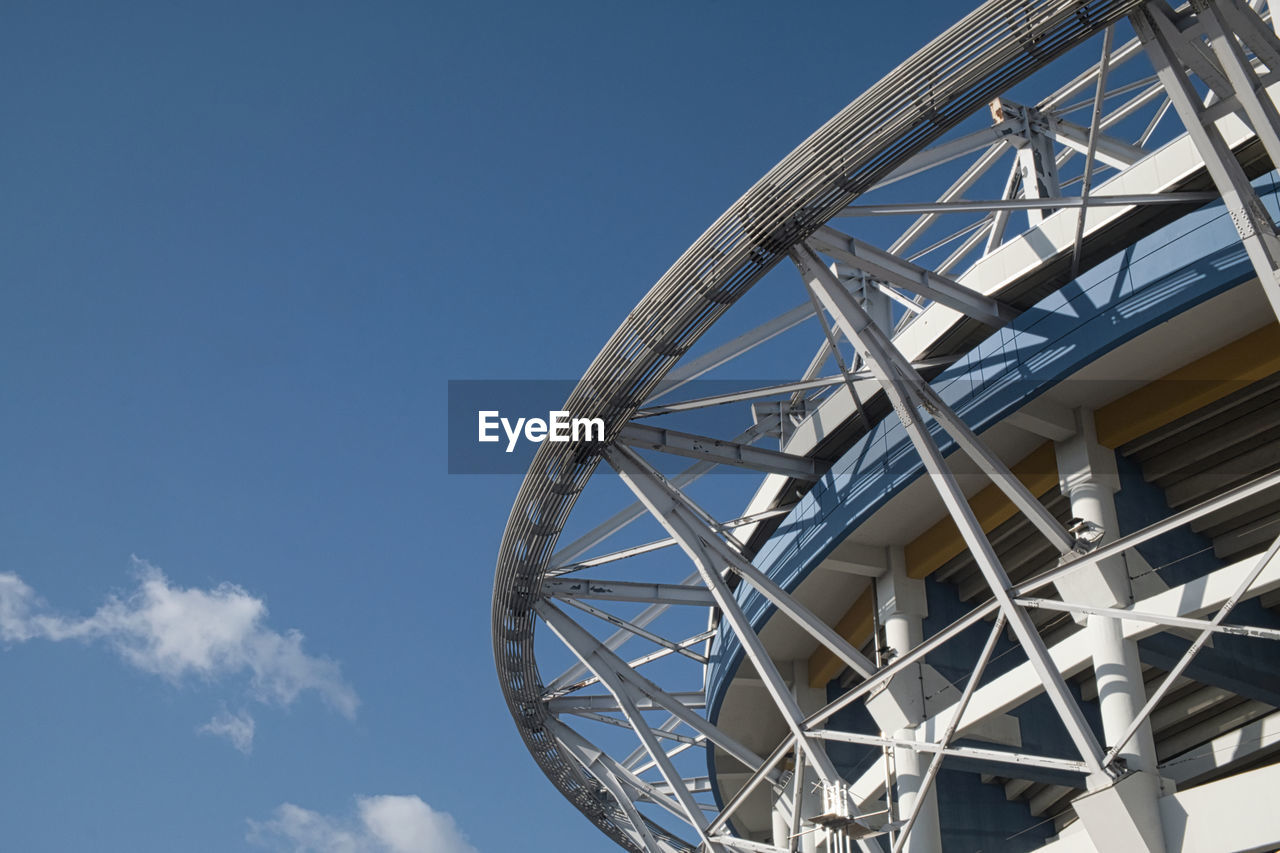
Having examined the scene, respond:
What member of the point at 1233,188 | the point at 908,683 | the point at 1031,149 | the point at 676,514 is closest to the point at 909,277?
the point at 1031,149

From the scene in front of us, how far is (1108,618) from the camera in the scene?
55.4ft

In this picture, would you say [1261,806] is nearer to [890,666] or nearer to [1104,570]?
[1104,570]

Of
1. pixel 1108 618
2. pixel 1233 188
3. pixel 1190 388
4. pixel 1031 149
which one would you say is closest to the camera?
pixel 1233 188

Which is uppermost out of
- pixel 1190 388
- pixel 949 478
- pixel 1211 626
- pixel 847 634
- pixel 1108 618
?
pixel 847 634

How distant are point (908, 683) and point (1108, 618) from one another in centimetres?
402

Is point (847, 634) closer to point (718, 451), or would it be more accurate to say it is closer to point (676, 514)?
point (718, 451)

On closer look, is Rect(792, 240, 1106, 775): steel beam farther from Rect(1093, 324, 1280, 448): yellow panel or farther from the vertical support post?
the vertical support post

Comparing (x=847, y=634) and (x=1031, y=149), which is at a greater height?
(x=1031, y=149)

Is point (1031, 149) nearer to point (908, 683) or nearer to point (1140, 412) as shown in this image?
→ point (1140, 412)

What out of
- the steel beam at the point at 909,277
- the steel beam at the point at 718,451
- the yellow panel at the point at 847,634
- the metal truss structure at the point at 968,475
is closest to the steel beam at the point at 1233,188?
the metal truss structure at the point at 968,475

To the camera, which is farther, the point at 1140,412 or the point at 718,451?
the point at 718,451

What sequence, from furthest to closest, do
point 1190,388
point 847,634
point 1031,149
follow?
point 847,634, point 1031,149, point 1190,388

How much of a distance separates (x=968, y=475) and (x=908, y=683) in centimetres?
349

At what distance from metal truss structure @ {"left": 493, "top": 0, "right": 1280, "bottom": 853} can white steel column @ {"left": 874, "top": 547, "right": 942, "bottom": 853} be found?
0.18ft
